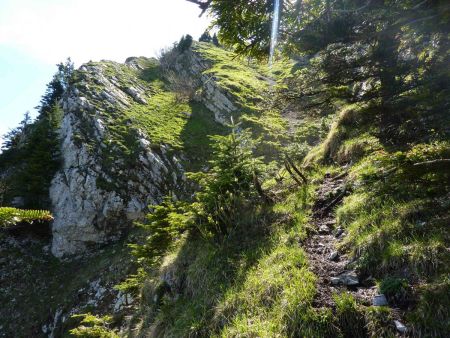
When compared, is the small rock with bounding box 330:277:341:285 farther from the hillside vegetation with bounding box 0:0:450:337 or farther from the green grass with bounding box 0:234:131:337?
the green grass with bounding box 0:234:131:337

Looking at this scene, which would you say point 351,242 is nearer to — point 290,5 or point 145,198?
point 290,5

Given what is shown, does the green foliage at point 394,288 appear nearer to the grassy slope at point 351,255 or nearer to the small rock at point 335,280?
the grassy slope at point 351,255

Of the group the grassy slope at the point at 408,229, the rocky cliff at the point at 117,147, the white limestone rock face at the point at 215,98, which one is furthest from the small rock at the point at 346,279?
the white limestone rock face at the point at 215,98

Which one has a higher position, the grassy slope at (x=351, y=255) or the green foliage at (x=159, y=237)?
the green foliage at (x=159, y=237)

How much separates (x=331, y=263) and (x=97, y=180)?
1636cm

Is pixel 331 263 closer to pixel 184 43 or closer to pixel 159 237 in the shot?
pixel 159 237

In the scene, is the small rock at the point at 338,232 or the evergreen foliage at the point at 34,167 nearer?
the small rock at the point at 338,232

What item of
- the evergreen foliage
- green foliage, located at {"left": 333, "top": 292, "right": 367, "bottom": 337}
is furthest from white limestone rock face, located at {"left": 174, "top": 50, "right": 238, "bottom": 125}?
green foliage, located at {"left": 333, "top": 292, "right": 367, "bottom": 337}

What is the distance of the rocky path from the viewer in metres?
3.95

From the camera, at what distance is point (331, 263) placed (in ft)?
16.0

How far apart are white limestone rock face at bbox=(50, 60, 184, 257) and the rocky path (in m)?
13.3

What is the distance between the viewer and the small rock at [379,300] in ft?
11.9

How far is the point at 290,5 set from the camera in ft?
20.0

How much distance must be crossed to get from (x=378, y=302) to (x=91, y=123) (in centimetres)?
2215
